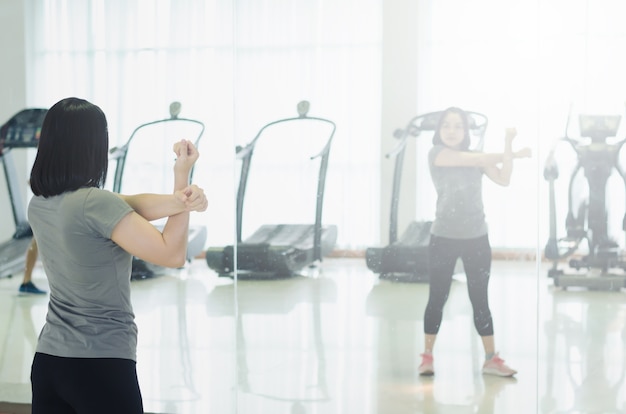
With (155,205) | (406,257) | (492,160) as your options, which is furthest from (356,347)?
(155,205)

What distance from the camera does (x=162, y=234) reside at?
1823 mm

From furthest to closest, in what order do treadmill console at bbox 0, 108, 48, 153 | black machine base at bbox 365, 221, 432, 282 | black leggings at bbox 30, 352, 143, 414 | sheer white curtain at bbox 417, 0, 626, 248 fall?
treadmill console at bbox 0, 108, 48, 153 < black machine base at bbox 365, 221, 432, 282 < sheer white curtain at bbox 417, 0, 626, 248 < black leggings at bbox 30, 352, 143, 414

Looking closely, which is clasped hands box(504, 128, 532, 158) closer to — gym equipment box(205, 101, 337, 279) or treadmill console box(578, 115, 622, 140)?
treadmill console box(578, 115, 622, 140)

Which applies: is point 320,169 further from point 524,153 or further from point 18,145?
point 18,145

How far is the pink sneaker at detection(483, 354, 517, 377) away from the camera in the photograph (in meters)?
3.26

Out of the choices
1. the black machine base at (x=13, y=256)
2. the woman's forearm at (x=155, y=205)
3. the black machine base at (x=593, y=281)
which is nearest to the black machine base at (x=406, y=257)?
the black machine base at (x=593, y=281)

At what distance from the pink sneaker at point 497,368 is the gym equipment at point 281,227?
821mm

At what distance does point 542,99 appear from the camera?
3.19 metres

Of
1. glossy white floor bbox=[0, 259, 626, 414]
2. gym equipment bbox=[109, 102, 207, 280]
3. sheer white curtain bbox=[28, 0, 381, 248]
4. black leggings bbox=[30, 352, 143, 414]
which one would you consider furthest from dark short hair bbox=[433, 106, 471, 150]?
black leggings bbox=[30, 352, 143, 414]

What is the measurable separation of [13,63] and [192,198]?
2521 mm

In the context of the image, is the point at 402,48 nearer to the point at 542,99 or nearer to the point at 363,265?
the point at 542,99

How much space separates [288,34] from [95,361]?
2033 mm

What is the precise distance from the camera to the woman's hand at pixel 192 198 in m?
1.79

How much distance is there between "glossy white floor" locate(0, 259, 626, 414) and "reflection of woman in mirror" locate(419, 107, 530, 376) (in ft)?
0.13
